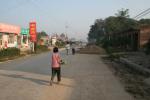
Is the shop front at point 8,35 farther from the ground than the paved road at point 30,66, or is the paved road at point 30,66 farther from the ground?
the shop front at point 8,35

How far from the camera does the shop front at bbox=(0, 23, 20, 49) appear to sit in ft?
209

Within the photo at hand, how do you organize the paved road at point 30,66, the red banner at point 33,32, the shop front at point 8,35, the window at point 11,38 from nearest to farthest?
the paved road at point 30,66 < the shop front at point 8,35 < the red banner at point 33,32 < the window at point 11,38

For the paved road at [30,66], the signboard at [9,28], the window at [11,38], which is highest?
the signboard at [9,28]

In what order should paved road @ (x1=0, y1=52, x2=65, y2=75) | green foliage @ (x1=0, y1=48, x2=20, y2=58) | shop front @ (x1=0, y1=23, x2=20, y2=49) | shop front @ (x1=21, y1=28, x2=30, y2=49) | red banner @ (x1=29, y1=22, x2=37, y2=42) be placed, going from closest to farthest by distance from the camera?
1. paved road @ (x1=0, y1=52, x2=65, y2=75)
2. green foliage @ (x1=0, y1=48, x2=20, y2=58)
3. shop front @ (x1=0, y1=23, x2=20, y2=49)
4. red banner @ (x1=29, y1=22, x2=37, y2=42)
5. shop front @ (x1=21, y1=28, x2=30, y2=49)

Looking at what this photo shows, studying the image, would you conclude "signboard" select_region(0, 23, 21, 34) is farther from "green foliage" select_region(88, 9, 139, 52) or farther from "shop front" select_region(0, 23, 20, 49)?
"green foliage" select_region(88, 9, 139, 52)

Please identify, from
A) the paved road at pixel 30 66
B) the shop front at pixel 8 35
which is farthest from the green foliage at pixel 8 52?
the shop front at pixel 8 35

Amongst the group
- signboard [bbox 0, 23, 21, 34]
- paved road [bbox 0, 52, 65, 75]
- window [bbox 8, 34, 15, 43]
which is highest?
signboard [bbox 0, 23, 21, 34]

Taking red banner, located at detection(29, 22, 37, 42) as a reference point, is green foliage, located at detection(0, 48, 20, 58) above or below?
below

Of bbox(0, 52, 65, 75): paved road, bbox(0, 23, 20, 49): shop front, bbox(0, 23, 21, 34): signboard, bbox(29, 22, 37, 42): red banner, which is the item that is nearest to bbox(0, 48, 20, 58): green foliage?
bbox(0, 52, 65, 75): paved road

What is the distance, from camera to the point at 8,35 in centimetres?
6969

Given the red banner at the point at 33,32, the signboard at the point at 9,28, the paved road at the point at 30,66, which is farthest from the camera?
the red banner at the point at 33,32

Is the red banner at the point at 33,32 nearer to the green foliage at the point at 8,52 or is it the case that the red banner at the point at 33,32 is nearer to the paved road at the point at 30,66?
the green foliage at the point at 8,52

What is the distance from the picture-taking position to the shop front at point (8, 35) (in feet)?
209

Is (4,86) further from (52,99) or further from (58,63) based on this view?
(52,99)
